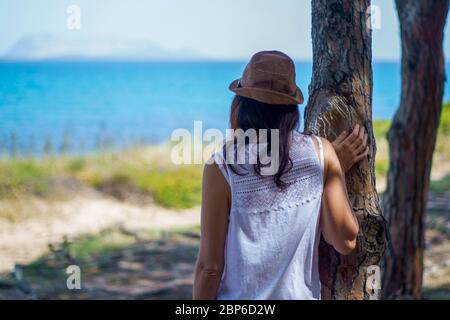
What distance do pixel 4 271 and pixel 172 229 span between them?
8.36 ft

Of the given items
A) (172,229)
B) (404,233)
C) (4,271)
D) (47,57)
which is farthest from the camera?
(47,57)

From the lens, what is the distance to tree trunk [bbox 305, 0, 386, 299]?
113 inches

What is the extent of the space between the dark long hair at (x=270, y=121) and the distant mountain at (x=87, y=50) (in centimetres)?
6286

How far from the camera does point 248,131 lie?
2305mm

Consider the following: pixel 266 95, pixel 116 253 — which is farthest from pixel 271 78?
pixel 116 253

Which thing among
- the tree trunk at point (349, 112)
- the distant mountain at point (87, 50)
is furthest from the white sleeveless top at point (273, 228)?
the distant mountain at point (87, 50)

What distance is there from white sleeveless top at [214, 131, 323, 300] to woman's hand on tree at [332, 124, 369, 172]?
38cm

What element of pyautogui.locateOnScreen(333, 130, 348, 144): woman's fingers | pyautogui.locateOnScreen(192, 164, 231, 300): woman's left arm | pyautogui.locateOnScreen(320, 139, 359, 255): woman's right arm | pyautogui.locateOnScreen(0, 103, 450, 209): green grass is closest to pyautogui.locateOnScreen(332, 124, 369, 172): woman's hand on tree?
pyautogui.locateOnScreen(333, 130, 348, 144): woman's fingers

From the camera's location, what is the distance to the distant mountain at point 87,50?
66225 millimetres

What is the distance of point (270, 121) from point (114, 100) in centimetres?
4796

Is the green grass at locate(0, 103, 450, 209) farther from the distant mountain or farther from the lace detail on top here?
the distant mountain

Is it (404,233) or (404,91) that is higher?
(404,91)

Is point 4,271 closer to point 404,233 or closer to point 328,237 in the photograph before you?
point 404,233
